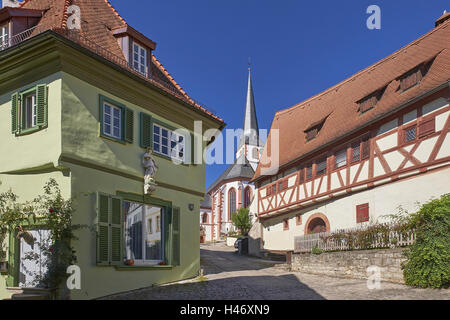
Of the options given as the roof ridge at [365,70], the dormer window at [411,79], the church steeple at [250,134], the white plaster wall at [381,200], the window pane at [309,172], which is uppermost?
the church steeple at [250,134]

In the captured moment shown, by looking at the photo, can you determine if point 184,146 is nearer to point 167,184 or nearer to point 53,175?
point 167,184

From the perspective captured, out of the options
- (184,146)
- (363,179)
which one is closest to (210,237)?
(363,179)

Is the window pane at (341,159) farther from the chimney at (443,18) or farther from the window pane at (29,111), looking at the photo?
the window pane at (29,111)

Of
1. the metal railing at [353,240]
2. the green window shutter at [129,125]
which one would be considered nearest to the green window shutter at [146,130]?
the green window shutter at [129,125]

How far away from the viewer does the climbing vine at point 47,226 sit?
9.89 meters

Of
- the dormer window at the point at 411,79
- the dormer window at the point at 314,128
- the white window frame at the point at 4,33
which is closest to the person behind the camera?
the white window frame at the point at 4,33

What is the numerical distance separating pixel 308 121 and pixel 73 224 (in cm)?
1727

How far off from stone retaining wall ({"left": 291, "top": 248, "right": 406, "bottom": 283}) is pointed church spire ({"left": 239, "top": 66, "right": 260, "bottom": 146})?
176 ft

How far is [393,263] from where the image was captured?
43.5ft

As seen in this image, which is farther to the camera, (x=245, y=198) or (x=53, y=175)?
(x=245, y=198)

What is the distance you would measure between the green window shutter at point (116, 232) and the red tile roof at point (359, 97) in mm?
10773

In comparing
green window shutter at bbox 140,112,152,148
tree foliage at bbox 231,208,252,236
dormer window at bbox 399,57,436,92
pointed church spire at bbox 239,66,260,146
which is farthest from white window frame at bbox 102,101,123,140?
pointed church spire at bbox 239,66,260,146

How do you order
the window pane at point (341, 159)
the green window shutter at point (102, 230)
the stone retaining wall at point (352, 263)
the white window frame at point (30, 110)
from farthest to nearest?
the window pane at point (341, 159)
the stone retaining wall at point (352, 263)
the white window frame at point (30, 110)
the green window shutter at point (102, 230)

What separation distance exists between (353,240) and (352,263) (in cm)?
96
